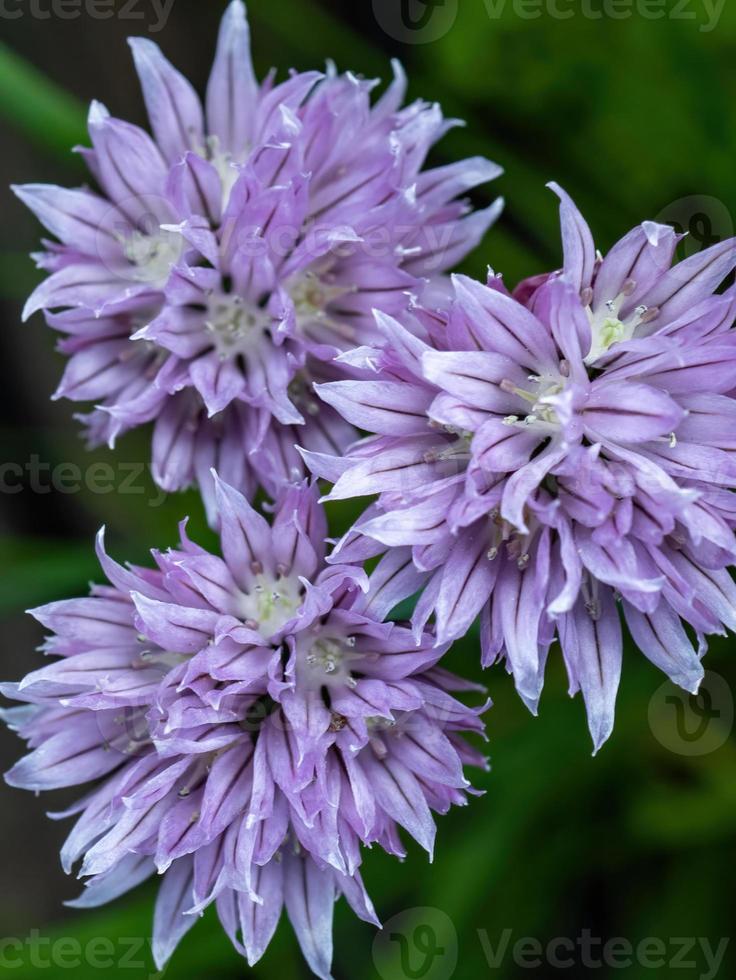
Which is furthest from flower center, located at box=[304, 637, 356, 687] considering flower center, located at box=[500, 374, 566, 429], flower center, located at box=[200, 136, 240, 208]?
flower center, located at box=[200, 136, 240, 208]

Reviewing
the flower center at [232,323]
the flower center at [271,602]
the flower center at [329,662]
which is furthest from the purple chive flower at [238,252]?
the flower center at [329,662]

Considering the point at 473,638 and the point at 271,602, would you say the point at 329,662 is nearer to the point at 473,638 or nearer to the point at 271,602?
the point at 271,602

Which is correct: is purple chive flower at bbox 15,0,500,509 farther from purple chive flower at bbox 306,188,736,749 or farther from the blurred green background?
the blurred green background

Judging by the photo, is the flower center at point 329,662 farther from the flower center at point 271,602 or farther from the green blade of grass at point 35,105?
the green blade of grass at point 35,105

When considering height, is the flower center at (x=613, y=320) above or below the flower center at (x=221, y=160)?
below

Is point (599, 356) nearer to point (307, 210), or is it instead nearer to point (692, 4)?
point (307, 210)

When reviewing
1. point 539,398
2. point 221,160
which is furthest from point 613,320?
point 221,160

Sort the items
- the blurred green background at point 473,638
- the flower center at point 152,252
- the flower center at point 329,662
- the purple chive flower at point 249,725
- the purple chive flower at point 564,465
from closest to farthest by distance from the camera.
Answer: the purple chive flower at point 564,465
the purple chive flower at point 249,725
the flower center at point 329,662
the flower center at point 152,252
the blurred green background at point 473,638

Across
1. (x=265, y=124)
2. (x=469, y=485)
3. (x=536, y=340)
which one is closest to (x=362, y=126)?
(x=265, y=124)
